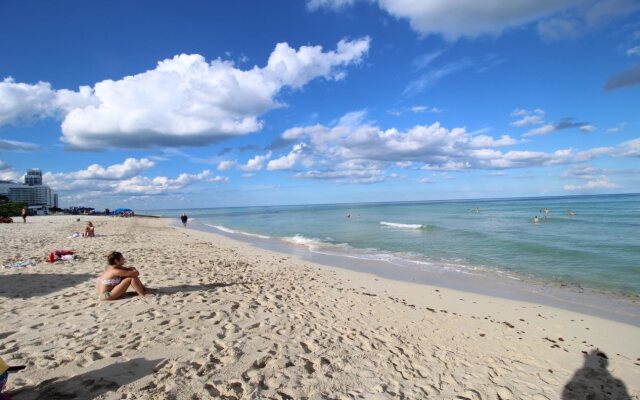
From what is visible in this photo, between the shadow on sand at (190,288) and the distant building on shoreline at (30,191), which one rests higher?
the distant building on shoreline at (30,191)

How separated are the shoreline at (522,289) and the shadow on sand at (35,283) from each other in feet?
31.6

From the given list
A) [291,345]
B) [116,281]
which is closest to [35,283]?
[116,281]

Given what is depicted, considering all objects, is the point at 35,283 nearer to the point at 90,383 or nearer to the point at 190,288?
the point at 190,288

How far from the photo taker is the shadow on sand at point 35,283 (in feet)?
24.5

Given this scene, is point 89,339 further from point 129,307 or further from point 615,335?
point 615,335

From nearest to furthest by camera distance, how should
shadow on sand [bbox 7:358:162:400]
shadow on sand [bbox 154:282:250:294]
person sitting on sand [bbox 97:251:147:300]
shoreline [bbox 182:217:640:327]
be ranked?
shadow on sand [bbox 7:358:162:400]
person sitting on sand [bbox 97:251:147:300]
shadow on sand [bbox 154:282:250:294]
shoreline [bbox 182:217:640:327]

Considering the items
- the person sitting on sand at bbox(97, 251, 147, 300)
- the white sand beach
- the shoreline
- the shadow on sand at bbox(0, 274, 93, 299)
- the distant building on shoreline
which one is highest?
the distant building on shoreline

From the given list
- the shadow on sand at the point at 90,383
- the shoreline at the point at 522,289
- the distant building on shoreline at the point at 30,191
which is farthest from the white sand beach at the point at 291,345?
the distant building on shoreline at the point at 30,191

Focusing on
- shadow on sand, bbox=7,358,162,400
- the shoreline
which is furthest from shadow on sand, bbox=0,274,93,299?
the shoreline

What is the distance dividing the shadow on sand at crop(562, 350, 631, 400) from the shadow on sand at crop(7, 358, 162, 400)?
5.81 m

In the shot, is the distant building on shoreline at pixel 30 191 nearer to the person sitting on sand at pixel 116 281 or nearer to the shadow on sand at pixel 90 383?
the person sitting on sand at pixel 116 281

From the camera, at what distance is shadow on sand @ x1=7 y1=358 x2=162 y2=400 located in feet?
11.7

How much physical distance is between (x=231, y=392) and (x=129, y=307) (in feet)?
12.7

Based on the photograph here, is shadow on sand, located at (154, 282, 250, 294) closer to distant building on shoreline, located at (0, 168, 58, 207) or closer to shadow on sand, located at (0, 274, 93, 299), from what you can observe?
shadow on sand, located at (0, 274, 93, 299)
